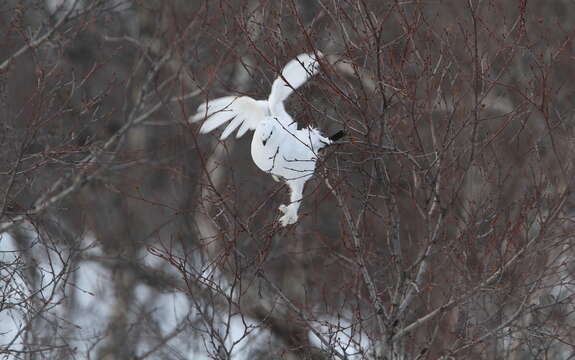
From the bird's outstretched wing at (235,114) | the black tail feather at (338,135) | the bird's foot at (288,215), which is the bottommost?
the bird's foot at (288,215)

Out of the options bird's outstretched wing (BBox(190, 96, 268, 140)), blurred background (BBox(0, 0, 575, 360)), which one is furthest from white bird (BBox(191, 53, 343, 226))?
blurred background (BBox(0, 0, 575, 360))

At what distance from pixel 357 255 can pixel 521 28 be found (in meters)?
1.37

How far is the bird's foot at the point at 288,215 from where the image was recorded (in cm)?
396

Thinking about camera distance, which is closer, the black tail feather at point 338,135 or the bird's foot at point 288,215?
the black tail feather at point 338,135

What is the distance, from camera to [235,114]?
4.12 meters

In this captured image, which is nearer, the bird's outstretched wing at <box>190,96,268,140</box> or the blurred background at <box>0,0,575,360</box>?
the blurred background at <box>0,0,575,360</box>

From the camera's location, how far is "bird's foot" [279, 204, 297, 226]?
3.96 m

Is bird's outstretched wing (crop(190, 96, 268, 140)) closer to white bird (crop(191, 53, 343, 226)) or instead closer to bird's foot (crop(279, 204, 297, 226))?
white bird (crop(191, 53, 343, 226))

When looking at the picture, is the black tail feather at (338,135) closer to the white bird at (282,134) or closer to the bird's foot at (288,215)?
the white bird at (282,134)

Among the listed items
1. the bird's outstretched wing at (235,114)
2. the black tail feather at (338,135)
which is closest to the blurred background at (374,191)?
the black tail feather at (338,135)

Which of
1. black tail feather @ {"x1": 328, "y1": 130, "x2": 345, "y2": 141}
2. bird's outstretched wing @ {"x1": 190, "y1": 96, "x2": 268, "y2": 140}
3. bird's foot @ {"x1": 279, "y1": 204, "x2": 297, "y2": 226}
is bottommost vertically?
bird's foot @ {"x1": 279, "y1": 204, "x2": 297, "y2": 226}

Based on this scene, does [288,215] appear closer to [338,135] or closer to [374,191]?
[338,135]

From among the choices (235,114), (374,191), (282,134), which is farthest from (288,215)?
(374,191)

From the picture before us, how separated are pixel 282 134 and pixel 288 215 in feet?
1.48
